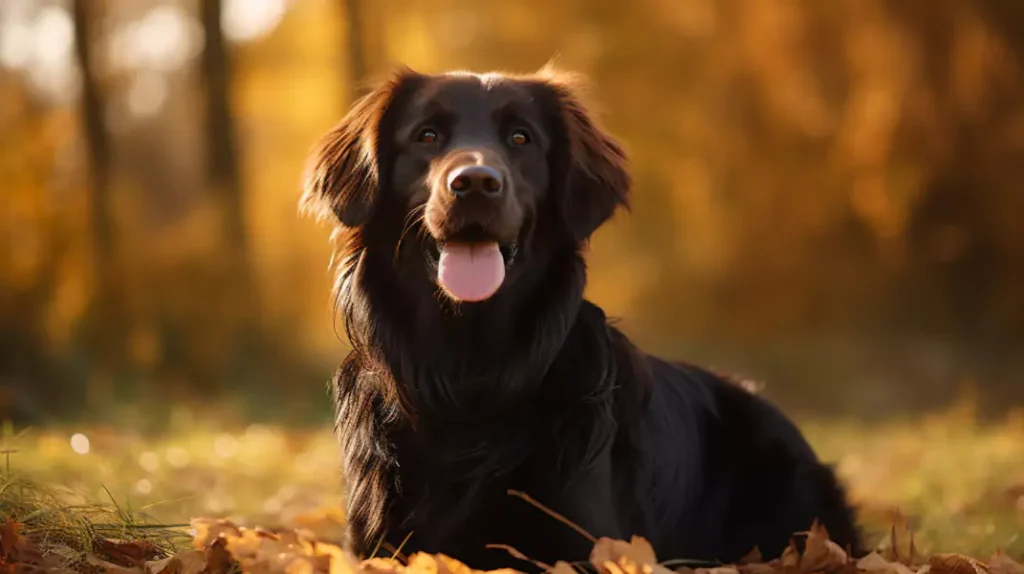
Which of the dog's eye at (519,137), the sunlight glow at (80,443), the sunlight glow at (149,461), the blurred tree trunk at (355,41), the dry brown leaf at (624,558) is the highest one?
the blurred tree trunk at (355,41)

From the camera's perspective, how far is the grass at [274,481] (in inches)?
141

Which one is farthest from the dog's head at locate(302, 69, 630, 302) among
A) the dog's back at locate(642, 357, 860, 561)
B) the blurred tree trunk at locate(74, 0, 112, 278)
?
the blurred tree trunk at locate(74, 0, 112, 278)

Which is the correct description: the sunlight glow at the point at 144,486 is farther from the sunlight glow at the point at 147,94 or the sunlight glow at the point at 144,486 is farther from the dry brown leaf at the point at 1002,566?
the sunlight glow at the point at 147,94

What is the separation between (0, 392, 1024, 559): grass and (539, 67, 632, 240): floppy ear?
65.5 inches

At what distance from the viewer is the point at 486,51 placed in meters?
16.7


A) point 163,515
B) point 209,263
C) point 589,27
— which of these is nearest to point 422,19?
point 589,27

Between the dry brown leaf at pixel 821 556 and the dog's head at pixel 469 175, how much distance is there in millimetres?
1234

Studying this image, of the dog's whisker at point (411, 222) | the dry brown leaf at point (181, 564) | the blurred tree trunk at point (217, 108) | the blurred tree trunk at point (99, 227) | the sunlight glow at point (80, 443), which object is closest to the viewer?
the dry brown leaf at point (181, 564)

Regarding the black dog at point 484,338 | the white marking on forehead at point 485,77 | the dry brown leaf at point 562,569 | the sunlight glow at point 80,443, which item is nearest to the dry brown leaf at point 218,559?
the black dog at point 484,338

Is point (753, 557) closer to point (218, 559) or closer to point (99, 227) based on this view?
point (218, 559)

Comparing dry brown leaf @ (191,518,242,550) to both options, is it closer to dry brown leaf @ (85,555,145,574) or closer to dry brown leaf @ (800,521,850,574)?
dry brown leaf @ (85,555,145,574)

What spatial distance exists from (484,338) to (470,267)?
1.01ft

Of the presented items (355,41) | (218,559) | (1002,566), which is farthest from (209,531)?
(355,41)

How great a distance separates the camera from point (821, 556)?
3.53 m
